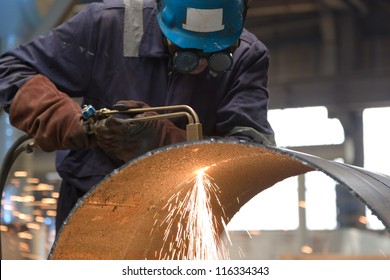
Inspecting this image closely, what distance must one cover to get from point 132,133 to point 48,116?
0.88 ft

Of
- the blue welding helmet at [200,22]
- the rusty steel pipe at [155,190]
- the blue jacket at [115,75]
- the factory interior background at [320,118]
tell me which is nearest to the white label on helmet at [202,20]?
the blue welding helmet at [200,22]

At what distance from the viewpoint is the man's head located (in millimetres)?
2783

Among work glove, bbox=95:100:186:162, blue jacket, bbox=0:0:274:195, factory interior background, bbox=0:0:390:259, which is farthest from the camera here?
factory interior background, bbox=0:0:390:259

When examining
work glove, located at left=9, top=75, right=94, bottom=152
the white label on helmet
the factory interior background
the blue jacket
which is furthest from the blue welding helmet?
the factory interior background

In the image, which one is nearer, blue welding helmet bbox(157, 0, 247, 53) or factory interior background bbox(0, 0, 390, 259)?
blue welding helmet bbox(157, 0, 247, 53)

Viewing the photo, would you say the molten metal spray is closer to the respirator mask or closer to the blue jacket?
the blue jacket

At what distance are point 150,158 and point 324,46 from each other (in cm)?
1027

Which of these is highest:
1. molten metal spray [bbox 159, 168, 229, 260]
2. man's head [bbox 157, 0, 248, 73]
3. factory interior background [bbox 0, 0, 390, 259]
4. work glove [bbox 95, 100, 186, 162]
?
man's head [bbox 157, 0, 248, 73]

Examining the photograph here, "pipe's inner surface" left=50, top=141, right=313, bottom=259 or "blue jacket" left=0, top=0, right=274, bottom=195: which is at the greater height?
"blue jacket" left=0, top=0, right=274, bottom=195

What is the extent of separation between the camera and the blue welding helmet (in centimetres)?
278

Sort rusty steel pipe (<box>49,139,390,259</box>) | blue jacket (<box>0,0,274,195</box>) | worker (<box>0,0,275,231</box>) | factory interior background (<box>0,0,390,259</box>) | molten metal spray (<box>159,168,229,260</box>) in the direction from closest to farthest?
rusty steel pipe (<box>49,139,390,259</box>)
worker (<box>0,0,275,231</box>)
molten metal spray (<box>159,168,229,260</box>)
blue jacket (<box>0,0,274,195</box>)
factory interior background (<box>0,0,390,259</box>)

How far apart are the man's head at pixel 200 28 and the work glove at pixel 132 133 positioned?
20cm

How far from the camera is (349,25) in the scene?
1189cm

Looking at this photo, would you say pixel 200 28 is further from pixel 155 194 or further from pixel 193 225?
pixel 193 225
